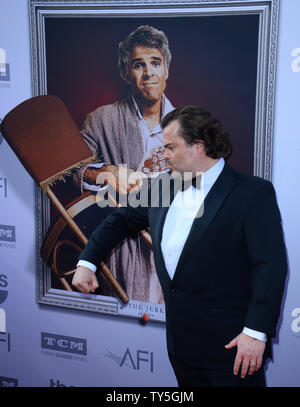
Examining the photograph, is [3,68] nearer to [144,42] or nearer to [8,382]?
[144,42]

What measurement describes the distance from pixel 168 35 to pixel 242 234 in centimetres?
100

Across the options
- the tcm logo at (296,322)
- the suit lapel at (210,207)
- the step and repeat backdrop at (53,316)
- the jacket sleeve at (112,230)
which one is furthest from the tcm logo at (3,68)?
the tcm logo at (296,322)

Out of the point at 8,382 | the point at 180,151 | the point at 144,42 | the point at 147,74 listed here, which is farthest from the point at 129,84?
the point at 8,382

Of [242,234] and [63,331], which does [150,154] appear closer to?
[242,234]

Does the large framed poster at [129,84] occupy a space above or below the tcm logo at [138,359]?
above

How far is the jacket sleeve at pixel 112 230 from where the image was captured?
1.95 meters

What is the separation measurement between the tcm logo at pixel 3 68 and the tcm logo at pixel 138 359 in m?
1.59

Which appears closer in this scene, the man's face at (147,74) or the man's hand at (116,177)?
the man's face at (147,74)

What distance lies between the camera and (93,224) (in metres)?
2.23

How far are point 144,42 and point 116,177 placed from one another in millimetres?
659

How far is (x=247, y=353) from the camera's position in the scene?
1.57m

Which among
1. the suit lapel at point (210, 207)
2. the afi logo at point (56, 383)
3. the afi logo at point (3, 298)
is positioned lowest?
the afi logo at point (56, 383)

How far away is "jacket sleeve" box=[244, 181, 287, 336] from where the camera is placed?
152cm

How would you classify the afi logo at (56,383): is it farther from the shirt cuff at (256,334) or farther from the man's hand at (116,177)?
the shirt cuff at (256,334)
